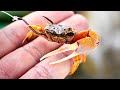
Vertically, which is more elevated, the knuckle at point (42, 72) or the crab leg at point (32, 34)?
the crab leg at point (32, 34)

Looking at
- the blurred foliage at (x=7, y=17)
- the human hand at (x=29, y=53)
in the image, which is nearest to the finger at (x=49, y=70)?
the human hand at (x=29, y=53)

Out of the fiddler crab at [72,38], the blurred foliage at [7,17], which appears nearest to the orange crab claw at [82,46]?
the fiddler crab at [72,38]

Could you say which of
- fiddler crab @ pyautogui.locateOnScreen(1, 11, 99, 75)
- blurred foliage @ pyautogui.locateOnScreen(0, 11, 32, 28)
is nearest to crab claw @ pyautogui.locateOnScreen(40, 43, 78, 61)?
fiddler crab @ pyautogui.locateOnScreen(1, 11, 99, 75)

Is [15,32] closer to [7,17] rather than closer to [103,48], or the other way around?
[7,17]

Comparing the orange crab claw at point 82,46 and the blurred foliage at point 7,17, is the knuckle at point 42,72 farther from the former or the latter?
the blurred foliage at point 7,17

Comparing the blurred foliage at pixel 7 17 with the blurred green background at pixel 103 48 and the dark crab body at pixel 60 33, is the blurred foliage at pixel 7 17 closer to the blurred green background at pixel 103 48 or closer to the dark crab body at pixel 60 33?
the blurred green background at pixel 103 48
